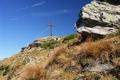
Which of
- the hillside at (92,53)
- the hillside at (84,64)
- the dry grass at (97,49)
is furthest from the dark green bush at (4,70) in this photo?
the dry grass at (97,49)

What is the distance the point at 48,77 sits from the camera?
18.6m

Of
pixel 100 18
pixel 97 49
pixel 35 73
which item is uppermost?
Answer: pixel 100 18

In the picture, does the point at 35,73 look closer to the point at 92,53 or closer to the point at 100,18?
the point at 92,53

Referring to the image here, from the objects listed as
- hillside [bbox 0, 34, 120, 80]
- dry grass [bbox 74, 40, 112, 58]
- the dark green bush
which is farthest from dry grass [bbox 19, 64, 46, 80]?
the dark green bush

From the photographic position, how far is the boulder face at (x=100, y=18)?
21.9 metres

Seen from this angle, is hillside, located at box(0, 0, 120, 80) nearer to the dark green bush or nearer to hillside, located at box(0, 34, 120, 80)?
hillside, located at box(0, 34, 120, 80)

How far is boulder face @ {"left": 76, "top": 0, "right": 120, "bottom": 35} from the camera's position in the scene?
71.8 feet

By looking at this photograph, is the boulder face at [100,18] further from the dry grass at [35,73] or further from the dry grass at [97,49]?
the dry grass at [35,73]

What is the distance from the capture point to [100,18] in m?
22.4

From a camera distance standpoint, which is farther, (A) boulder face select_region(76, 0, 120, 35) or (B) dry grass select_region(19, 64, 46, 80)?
(A) boulder face select_region(76, 0, 120, 35)

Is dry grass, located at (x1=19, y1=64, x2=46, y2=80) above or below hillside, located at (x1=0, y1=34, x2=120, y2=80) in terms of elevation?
below

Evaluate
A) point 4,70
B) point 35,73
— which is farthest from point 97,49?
point 4,70

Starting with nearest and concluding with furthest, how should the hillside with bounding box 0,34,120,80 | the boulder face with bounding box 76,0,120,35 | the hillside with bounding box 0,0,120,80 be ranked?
the hillside with bounding box 0,34,120,80 < the hillside with bounding box 0,0,120,80 < the boulder face with bounding box 76,0,120,35

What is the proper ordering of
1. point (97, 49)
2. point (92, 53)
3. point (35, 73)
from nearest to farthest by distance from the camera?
1. point (97, 49)
2. point (92, 53)
3. point (35, 73)
